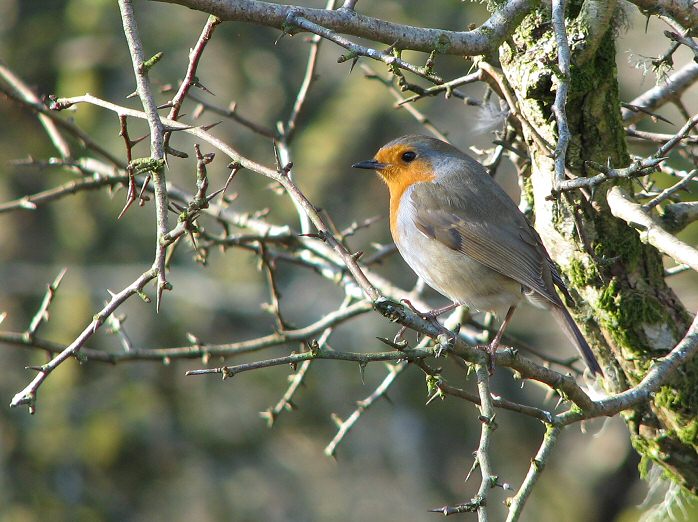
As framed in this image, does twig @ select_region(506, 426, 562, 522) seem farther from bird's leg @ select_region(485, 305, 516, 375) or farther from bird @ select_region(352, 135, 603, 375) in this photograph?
bird @ select_region(352, 135, 603, 375)

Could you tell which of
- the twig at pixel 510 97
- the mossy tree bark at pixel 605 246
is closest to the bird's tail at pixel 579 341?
the mossy tree bark at pixel 605 246

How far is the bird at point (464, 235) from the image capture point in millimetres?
3627

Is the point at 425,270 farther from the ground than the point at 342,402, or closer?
closer

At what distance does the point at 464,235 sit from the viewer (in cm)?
391

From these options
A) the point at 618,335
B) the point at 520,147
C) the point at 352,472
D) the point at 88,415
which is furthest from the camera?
the point at 352,472

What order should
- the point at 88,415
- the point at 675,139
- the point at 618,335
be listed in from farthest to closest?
the point at 88,415, the point at 618,335, the point at 675,139

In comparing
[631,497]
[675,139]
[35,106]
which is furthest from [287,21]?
[631,497]

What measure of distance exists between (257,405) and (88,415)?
150 cm

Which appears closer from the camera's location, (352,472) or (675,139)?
(675,139)

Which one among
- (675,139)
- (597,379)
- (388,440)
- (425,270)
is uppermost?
(388,440)

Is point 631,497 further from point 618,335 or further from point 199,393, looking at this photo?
point 618,335

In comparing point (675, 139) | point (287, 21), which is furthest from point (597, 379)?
point (287, 21)

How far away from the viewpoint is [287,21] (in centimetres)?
234

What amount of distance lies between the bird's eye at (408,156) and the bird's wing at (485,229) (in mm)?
183
